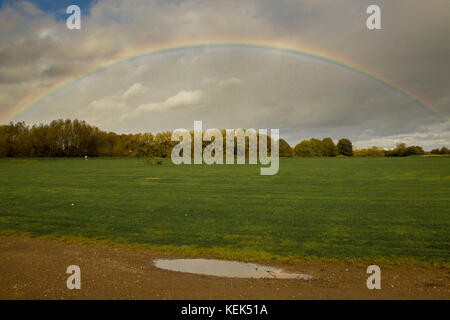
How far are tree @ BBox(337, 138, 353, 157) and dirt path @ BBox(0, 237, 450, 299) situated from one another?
166 m

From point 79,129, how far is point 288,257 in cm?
14082

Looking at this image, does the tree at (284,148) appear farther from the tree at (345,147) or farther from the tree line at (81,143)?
the tree line at (81,143)

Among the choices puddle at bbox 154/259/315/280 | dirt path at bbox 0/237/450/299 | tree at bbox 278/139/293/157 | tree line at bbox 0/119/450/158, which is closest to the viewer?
dirt path at bbox 0/237/450/299

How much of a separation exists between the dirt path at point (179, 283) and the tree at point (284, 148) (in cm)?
15304

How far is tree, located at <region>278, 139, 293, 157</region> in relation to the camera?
6270 inches

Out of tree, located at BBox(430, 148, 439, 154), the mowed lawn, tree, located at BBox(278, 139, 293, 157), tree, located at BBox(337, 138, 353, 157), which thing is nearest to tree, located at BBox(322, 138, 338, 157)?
tree, located at BBox(337, 138, 353, 157)

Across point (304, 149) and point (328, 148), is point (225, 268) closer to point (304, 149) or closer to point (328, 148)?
point (304, 149)

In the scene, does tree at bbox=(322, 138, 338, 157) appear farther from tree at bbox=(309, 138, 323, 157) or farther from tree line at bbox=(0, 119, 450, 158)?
tree line at bbox=(0, 119, 450, 158)

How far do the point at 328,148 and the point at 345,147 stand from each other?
11106 millimetres

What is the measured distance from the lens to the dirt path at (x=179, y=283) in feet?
19.7

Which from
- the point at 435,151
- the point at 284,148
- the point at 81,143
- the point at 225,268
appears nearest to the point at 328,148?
the point at 284,148
